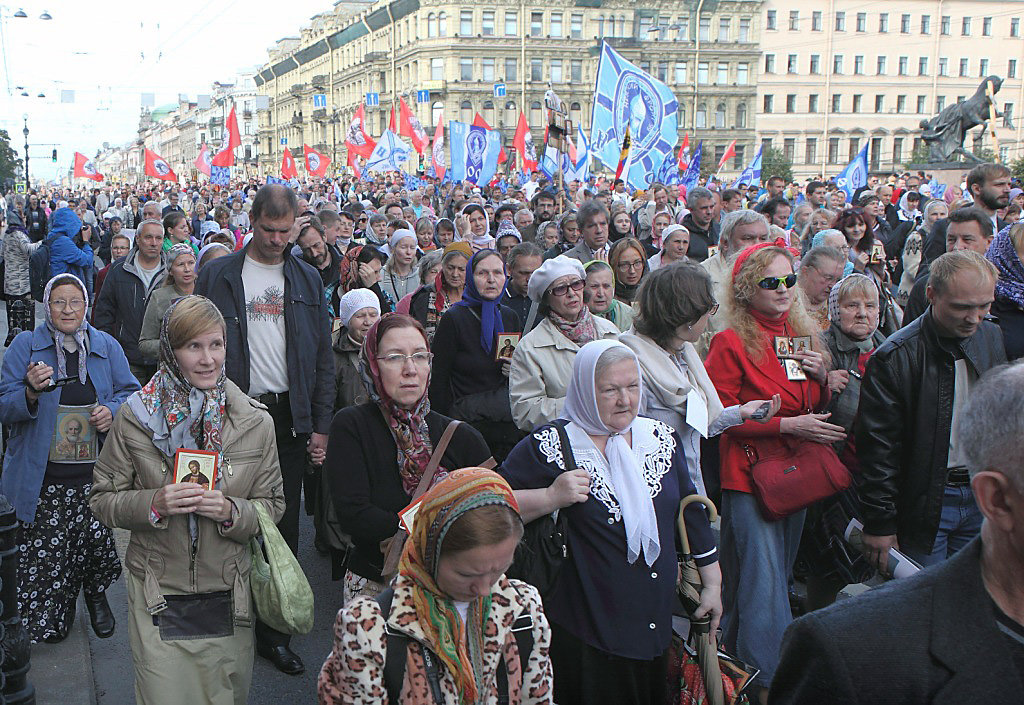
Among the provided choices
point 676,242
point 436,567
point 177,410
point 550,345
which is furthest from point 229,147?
point 436,567

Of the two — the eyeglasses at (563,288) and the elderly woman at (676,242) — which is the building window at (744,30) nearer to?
the elderly woman at (676,242)

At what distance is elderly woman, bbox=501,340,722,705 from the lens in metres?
3.19

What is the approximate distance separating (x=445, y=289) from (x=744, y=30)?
86792mm

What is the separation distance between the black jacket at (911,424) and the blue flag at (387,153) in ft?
70.0

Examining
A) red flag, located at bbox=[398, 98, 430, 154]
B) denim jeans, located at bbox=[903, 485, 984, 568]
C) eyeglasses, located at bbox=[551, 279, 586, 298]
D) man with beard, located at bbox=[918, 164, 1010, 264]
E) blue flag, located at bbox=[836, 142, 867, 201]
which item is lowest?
denim jeans, located at bbox=[903, 485, 984, 568]

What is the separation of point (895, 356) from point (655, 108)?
12.4 m

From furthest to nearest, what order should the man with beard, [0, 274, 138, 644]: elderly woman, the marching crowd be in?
the man with beard < [0, 274, 138, 644]: elderly woman < the marching crowd

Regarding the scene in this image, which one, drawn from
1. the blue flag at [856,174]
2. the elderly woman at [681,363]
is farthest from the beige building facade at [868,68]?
the elderly woman at [681,363]

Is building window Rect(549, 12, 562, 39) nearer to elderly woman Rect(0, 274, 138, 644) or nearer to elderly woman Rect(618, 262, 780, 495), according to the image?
elderly woman Rect(0, 274, 138, 644)

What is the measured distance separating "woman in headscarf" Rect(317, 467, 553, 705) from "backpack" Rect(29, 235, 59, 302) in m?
11.9

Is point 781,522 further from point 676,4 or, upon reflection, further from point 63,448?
point 676,4

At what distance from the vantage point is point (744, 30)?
85875 mm

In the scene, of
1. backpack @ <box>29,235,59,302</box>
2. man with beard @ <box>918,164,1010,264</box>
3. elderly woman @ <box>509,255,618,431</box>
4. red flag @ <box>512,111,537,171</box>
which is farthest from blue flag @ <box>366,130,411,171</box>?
elderly woman @ <box>509,255,618,431</box>

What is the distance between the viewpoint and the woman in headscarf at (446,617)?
89.7 inches
